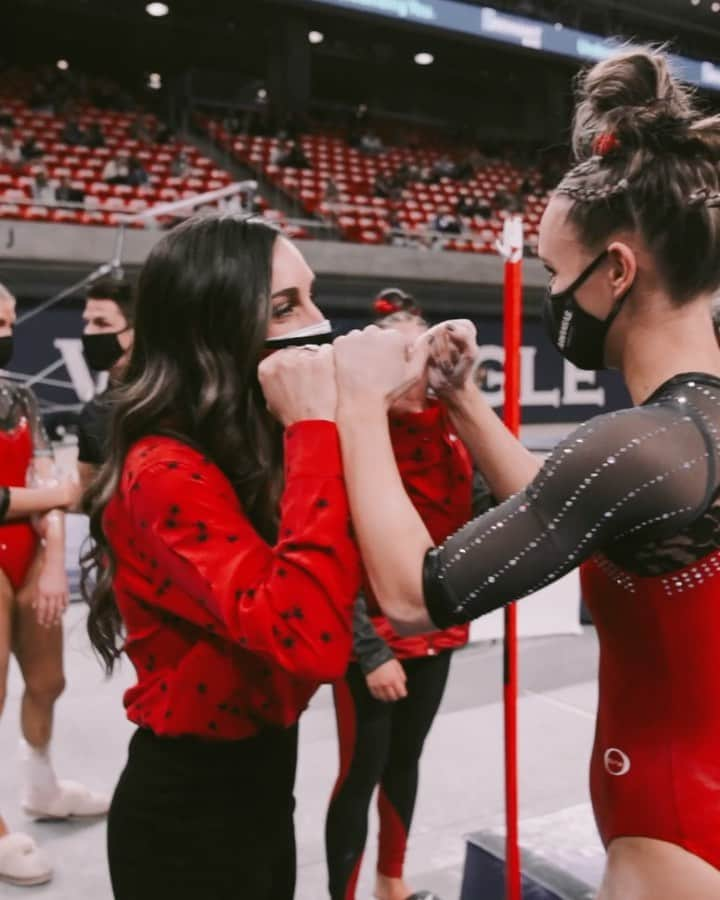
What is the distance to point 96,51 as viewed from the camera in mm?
15875

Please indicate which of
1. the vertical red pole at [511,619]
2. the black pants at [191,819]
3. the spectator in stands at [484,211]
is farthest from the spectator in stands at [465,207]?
the black pants at [191,819]

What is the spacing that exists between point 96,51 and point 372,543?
55.7ft

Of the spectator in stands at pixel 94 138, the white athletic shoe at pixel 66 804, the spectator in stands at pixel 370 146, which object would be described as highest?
the spectator in stands at pixel 370 146

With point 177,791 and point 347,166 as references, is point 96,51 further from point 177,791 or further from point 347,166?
point 177,791

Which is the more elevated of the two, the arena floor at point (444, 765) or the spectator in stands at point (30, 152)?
the spectator in stands at point (30, 152)

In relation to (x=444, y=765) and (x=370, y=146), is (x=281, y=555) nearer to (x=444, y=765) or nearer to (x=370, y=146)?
(x=444, y=765)

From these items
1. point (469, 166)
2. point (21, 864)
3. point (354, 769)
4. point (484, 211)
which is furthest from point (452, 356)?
point (469, 166)

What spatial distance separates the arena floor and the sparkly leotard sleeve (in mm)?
994

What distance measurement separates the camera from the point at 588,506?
3.08 ft

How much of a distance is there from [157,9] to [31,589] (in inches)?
567

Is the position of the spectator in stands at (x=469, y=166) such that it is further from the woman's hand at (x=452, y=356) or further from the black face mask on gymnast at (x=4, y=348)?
the woman's hand at (x=452, y=356)

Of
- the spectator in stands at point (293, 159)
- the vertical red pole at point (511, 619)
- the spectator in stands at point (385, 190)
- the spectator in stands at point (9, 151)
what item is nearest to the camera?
the vertical red pole at point (511, 619)

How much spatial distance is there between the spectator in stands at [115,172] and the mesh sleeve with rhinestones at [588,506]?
1179 cm

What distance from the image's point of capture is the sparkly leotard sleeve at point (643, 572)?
94 cm
